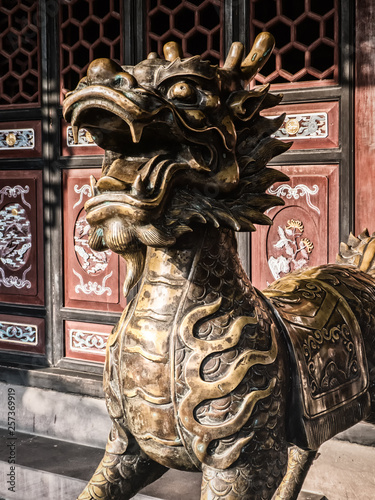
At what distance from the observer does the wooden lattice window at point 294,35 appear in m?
2.92

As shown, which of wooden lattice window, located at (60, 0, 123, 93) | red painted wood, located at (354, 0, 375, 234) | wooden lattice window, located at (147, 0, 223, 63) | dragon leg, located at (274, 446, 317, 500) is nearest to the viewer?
dragon leg, located at (274, 446, 317, 500)

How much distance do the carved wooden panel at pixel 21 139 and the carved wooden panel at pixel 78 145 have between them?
17 centimetres

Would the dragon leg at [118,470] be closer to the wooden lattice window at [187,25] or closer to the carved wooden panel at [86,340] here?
the carved wooden panel at [86,340]

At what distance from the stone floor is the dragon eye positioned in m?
1.96

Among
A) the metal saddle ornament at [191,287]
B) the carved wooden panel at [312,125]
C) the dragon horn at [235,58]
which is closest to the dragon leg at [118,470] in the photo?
the metal saddle ornament at [191,287]

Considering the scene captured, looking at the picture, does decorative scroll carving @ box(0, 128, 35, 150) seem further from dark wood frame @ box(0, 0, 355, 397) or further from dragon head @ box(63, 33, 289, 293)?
dragon head @ box(63, 33, 289, 293)

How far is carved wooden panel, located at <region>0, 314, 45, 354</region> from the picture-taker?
12.1 feet

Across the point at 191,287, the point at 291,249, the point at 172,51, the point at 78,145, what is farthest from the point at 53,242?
the point at 191,287

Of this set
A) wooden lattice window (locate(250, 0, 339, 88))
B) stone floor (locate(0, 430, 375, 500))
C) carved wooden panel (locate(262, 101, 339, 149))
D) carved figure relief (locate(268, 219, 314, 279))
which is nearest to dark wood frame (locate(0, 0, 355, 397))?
carved figure relief (locate(268, 219, 314, 279))

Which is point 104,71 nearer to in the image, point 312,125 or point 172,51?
point 172,51

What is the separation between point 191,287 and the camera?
135 cm

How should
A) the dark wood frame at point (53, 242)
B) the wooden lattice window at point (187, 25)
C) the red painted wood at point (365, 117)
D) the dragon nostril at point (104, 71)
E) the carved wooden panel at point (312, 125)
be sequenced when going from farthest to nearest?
the dark wood frame at point (53, 242)
the wooden lattice window at point (187, 25)
the carved wooden panel at point (312, 125)
the red painted wood at point (365, 117)
the dragon nostril at point (104, 71)

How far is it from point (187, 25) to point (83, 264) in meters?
1.60

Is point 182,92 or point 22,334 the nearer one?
point 182,92
